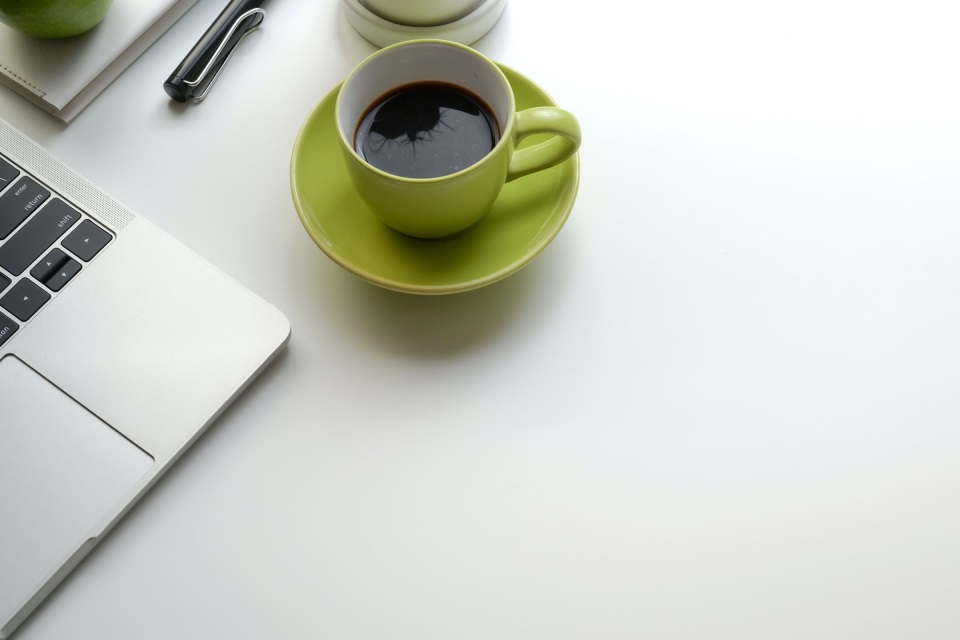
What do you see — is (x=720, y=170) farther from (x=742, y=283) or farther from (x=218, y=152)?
(x=218, y=152)

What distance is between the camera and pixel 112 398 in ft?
1.82

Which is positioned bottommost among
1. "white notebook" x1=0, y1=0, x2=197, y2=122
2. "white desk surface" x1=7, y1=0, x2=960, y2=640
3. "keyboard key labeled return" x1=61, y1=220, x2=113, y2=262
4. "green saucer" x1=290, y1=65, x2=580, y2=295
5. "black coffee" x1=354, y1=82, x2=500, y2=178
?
"white desk surface" x1=7, y1=0, x2=960, y2=640

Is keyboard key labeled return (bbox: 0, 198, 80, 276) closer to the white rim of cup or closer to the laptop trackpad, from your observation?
the laptop trackpad

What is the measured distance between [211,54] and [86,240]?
7.3 inches

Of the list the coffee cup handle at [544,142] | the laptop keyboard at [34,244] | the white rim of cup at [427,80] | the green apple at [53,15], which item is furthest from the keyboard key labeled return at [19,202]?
the coffee cup handle at [544,142]

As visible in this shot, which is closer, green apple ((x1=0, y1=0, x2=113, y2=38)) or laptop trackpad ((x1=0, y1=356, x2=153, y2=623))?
laptop trackpad ((x1=0, y1=356, x2=153, y2=623))

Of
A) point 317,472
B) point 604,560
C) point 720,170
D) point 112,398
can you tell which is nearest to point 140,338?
point 112,398

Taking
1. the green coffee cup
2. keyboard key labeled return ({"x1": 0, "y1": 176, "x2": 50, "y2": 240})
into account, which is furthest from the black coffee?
keyboard key labeled return ({"x1": 0, "y1": 176, "x2": 50, "y2": 240})

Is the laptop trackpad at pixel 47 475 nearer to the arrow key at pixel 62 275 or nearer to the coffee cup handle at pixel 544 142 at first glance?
the arrow key at pixel 62 275

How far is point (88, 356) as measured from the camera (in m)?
0.57

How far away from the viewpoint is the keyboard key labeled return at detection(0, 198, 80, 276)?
581mm

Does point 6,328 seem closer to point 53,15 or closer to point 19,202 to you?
point 19,202

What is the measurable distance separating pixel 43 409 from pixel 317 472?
18 centimetres

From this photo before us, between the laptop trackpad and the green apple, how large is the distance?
260 mm
